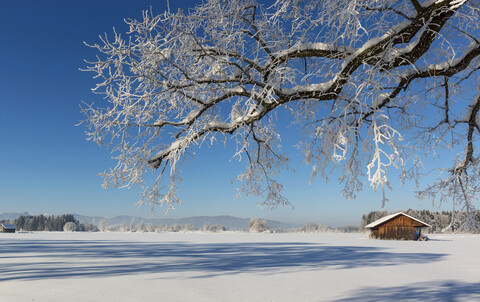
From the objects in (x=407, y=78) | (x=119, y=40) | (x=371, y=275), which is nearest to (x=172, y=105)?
(x=119, y=40)

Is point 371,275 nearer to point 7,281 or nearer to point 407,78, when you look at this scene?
point 407,78

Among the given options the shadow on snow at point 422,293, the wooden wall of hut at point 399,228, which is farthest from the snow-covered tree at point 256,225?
the shadow on snow at point 422,293

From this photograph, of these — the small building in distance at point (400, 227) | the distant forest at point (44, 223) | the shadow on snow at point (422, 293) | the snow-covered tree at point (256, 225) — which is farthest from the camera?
the distant forest at point (44, 223)

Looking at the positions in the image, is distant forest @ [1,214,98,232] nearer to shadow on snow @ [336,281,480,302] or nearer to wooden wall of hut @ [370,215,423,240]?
wooden wall of hut @ [370,215,423,240]

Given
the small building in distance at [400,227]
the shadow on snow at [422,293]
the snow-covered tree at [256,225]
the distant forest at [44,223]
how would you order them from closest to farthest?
the shadow on snow at [422,293]
the small building in distance at [400,227]
the snow-covered tree at [256,225]
the distant forest at [44,223]

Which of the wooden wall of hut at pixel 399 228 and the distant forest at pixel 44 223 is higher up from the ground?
the wooden wall of hut at pixel 399 228

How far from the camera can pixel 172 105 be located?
584 cm

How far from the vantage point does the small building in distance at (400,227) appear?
36.7 m

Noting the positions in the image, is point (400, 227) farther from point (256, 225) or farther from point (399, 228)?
point (256, 225)

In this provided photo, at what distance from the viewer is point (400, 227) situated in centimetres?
3731

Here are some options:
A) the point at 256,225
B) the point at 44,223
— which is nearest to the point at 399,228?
the point at 256,225

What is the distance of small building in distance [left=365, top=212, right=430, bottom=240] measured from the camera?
36.7 meters

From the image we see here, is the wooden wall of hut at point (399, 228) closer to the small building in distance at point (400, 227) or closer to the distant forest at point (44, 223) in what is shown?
the small building in distance at point (400, 227)

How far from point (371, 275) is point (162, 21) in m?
9.09
